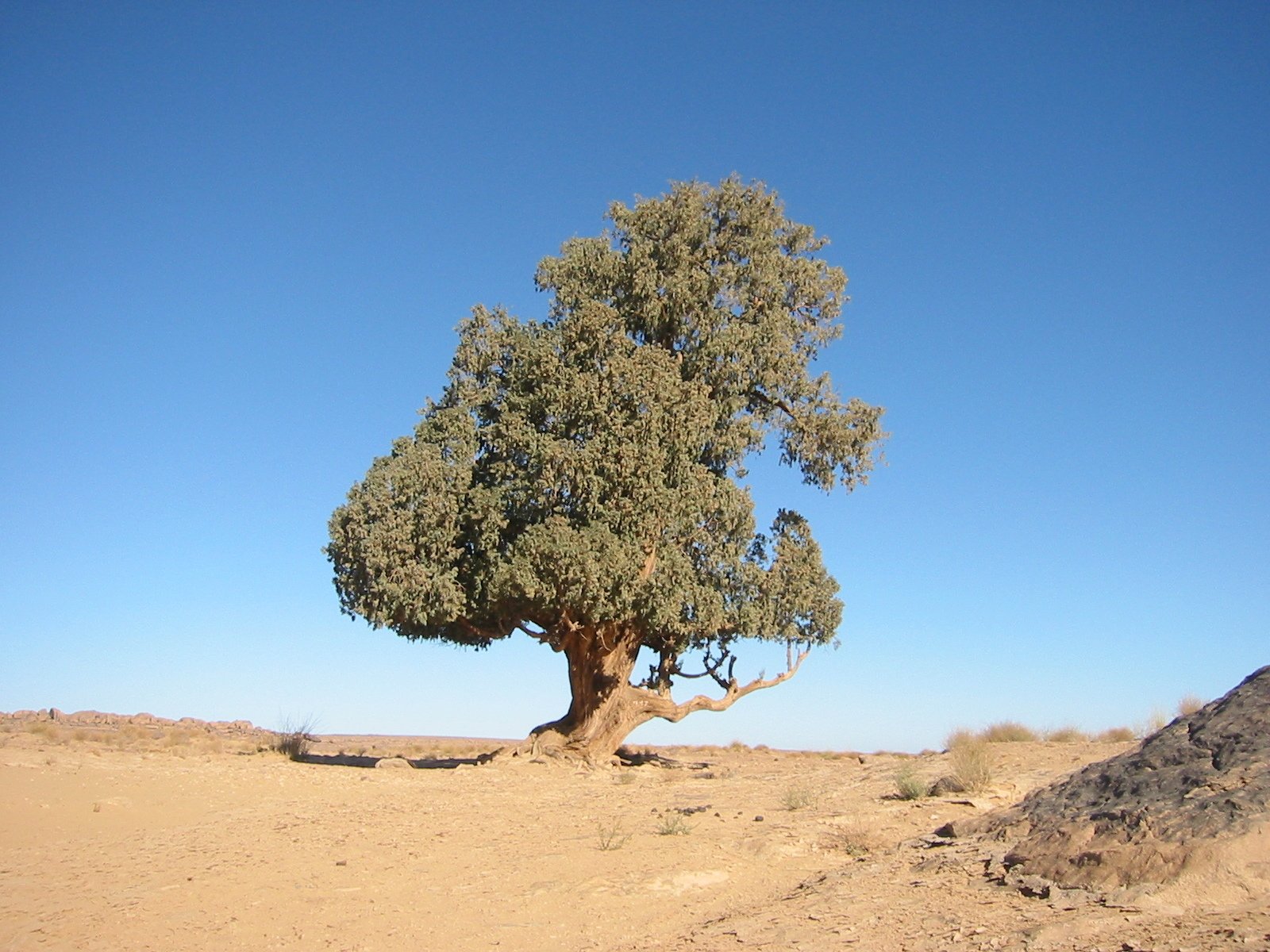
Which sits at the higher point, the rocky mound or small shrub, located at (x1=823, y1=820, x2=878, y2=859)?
the rocky mound

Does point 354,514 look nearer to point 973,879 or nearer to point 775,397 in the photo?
point 775,397

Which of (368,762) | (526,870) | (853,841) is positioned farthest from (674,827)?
(368,762)

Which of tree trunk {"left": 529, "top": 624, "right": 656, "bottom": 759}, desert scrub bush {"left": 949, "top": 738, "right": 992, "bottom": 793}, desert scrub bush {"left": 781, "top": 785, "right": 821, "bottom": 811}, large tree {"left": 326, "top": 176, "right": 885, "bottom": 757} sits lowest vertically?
desert scrub bush {"left": 781, "top": 785, "right": 821, "bottom": 811}

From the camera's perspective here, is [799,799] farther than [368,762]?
No

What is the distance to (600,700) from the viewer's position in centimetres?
2227

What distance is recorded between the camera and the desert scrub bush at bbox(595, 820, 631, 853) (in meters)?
10.2

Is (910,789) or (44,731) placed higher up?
(44,731)

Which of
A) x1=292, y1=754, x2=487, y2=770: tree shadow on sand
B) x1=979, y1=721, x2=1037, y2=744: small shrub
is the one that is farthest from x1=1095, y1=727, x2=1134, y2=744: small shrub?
x1=292, y1=754, x2=487, y2=770: tree shadow on sand

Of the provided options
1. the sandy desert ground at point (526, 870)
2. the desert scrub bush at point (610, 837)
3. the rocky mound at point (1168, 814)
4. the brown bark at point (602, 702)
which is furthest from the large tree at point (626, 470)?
the rocky mound at point (1168, 814)

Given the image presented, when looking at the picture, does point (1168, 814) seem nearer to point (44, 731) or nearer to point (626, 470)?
point (626, 470)

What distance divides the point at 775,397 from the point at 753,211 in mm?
4528

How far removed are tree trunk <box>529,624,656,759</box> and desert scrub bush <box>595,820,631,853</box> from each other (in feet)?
34.2

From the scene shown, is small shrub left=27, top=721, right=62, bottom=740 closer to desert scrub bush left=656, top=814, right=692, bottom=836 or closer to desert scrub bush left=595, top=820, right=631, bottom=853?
desert scrub bush left=595, top=820, right=631, bottom=853

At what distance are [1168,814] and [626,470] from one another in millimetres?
13759
